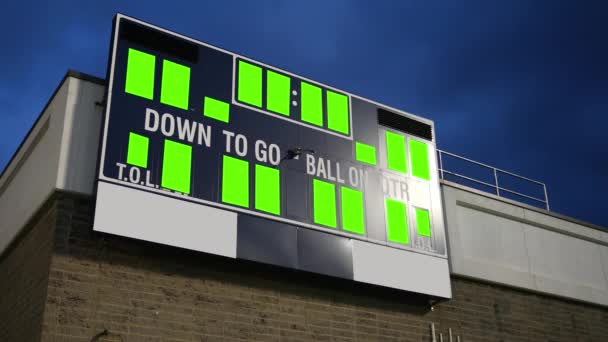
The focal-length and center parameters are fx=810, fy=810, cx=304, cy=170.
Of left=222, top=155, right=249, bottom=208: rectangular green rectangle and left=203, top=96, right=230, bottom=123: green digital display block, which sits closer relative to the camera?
left=222, top=155, right=249, bottom=208: rectangular green rectangle

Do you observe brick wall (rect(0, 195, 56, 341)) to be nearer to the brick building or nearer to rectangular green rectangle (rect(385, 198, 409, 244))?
the brick building

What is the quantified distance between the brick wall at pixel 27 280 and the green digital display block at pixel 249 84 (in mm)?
3175

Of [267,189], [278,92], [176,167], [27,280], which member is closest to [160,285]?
[176,167]

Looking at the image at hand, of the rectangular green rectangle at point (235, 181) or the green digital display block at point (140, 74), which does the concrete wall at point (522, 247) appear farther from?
the green digital display block at point (140, 74)

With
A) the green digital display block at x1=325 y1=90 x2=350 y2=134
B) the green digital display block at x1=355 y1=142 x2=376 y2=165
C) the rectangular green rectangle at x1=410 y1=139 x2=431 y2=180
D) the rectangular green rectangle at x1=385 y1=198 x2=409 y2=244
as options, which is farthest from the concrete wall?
the green digital display block at x1=325 y1=90 x2=350 y2=134

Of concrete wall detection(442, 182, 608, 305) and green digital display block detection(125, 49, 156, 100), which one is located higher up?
green digital display block detection(125, 49, 156, 100)

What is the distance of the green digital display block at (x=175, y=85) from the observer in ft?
36.3

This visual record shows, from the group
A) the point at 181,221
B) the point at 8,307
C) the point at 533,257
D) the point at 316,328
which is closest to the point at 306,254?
the point at 316,328

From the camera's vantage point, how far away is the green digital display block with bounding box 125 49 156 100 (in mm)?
10828

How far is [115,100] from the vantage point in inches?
417

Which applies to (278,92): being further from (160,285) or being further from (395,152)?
(160,285)

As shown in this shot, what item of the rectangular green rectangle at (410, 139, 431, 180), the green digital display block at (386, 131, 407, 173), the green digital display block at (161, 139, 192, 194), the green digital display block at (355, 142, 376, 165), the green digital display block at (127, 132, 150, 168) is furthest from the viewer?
the rectangular green rectangle at (410, 139, 431, 180)

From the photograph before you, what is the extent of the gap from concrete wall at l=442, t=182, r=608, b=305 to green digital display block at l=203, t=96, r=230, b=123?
4.45 meters

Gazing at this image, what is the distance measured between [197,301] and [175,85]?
9.81 feet
